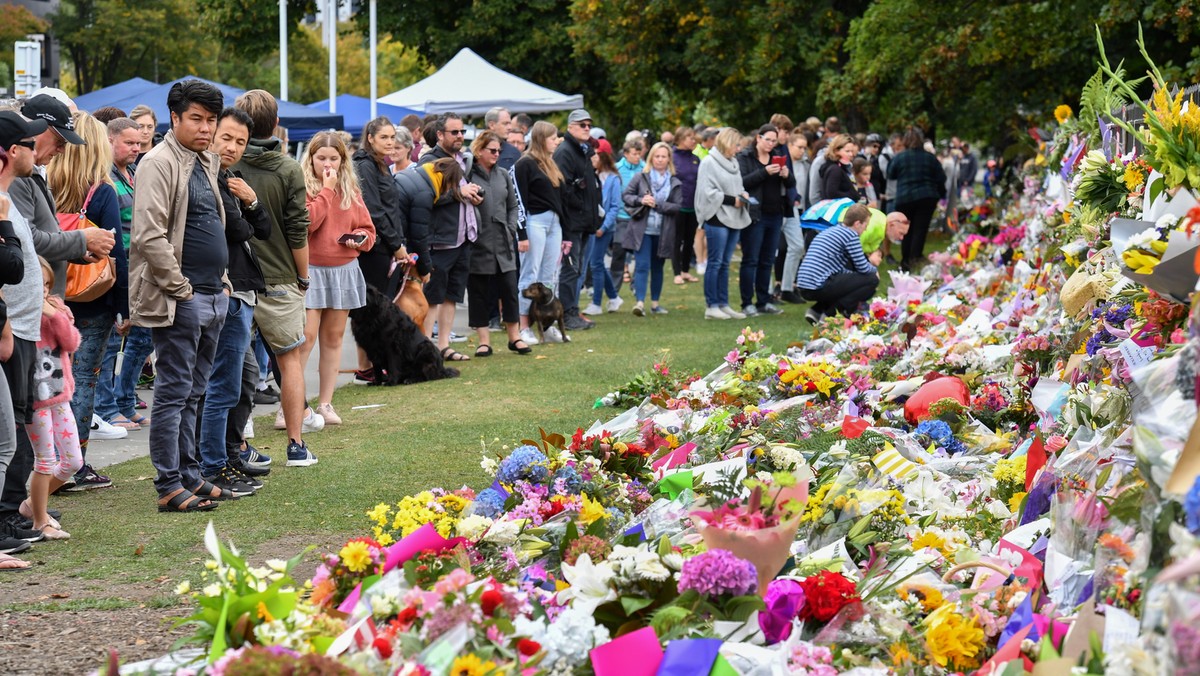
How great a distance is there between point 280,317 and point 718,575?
4221 mm

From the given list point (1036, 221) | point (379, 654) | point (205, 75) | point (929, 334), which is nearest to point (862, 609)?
point (379, 654)

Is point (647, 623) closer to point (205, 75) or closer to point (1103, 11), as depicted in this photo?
point (1103, 11)

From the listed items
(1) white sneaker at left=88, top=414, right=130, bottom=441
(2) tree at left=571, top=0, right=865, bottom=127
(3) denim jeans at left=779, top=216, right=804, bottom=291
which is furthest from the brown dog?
(2) tree at left=571, top=0, right=865, bottom=127

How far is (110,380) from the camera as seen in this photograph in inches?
336

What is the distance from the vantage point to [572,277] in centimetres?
1363

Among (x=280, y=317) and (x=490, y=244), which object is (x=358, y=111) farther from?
(x=280, y=317)

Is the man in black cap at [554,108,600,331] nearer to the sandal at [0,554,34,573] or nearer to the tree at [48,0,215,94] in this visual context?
the sandal at [0,554,34,573]

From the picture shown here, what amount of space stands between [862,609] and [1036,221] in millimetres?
9139

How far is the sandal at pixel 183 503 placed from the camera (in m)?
6.29

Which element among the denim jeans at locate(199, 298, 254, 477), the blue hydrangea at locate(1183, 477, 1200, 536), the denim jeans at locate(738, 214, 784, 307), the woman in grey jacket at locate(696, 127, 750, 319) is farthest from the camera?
the denim jeans at locate(738, 214, 784, 307)

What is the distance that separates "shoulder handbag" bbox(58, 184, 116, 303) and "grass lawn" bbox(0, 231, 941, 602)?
0.98 m

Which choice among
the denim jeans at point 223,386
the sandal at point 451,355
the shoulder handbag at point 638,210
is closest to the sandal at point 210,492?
the denim jeans at point 223,386

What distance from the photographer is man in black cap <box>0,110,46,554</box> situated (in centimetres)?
523

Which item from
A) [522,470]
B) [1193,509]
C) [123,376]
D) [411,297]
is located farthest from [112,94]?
[1193,509]
